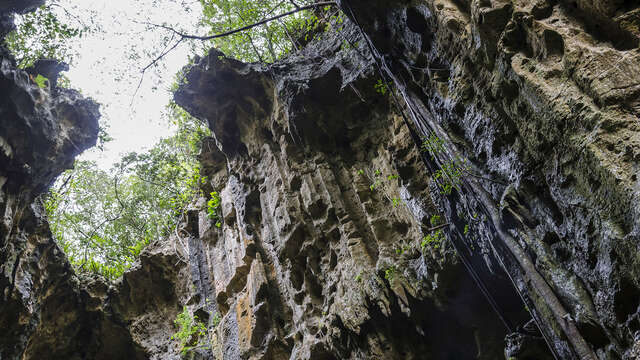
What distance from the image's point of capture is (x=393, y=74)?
7.07 m

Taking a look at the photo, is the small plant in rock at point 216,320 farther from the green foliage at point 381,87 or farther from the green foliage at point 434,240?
the green foliage at point 381,87

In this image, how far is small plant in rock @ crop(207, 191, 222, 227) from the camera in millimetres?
12008

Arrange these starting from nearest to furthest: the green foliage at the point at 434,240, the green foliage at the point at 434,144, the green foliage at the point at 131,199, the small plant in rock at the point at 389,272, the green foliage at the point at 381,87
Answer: the green foliage at the point at 434,144 < the green foliage at the point at 434,240 < the small plant in rock at the point at 389,272 < the green foliage at the point at 381,87 < the green foliage at the point at 131,199

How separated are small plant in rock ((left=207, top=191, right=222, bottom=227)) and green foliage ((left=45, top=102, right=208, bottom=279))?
143 inches

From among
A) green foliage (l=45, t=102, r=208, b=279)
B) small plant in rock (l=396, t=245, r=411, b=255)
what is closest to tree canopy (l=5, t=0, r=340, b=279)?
green foliage (l=45, t=102, r=208, b=279)

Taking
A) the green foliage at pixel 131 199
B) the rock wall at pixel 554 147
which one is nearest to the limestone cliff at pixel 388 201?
A: the rock wall at pixel 554 147

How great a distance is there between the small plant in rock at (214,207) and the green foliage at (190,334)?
9.62 ft

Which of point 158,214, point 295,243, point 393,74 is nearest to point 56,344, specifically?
point 158,214

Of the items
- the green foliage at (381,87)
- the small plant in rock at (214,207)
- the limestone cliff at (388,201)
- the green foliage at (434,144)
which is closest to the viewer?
the limestone cliff at (388,201)

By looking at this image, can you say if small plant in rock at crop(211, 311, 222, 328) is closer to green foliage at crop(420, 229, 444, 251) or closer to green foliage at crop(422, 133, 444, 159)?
green foliage at crop(420, 229, 444, 251)

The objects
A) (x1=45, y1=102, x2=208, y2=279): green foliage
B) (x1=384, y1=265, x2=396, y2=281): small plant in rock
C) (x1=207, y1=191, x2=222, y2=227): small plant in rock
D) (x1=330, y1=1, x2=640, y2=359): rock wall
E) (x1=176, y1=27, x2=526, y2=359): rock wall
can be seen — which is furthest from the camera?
(x1=45, y1=102, x2=208, y2=279): green foliage

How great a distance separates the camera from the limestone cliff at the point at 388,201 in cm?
379

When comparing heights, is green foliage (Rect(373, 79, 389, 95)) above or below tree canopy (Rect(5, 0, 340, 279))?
below

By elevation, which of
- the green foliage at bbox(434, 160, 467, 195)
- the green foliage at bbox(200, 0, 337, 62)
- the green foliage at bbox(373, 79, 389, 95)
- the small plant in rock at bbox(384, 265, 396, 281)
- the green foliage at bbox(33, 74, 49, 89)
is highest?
the green foliage at bbox(200, 0, 337, 62)
